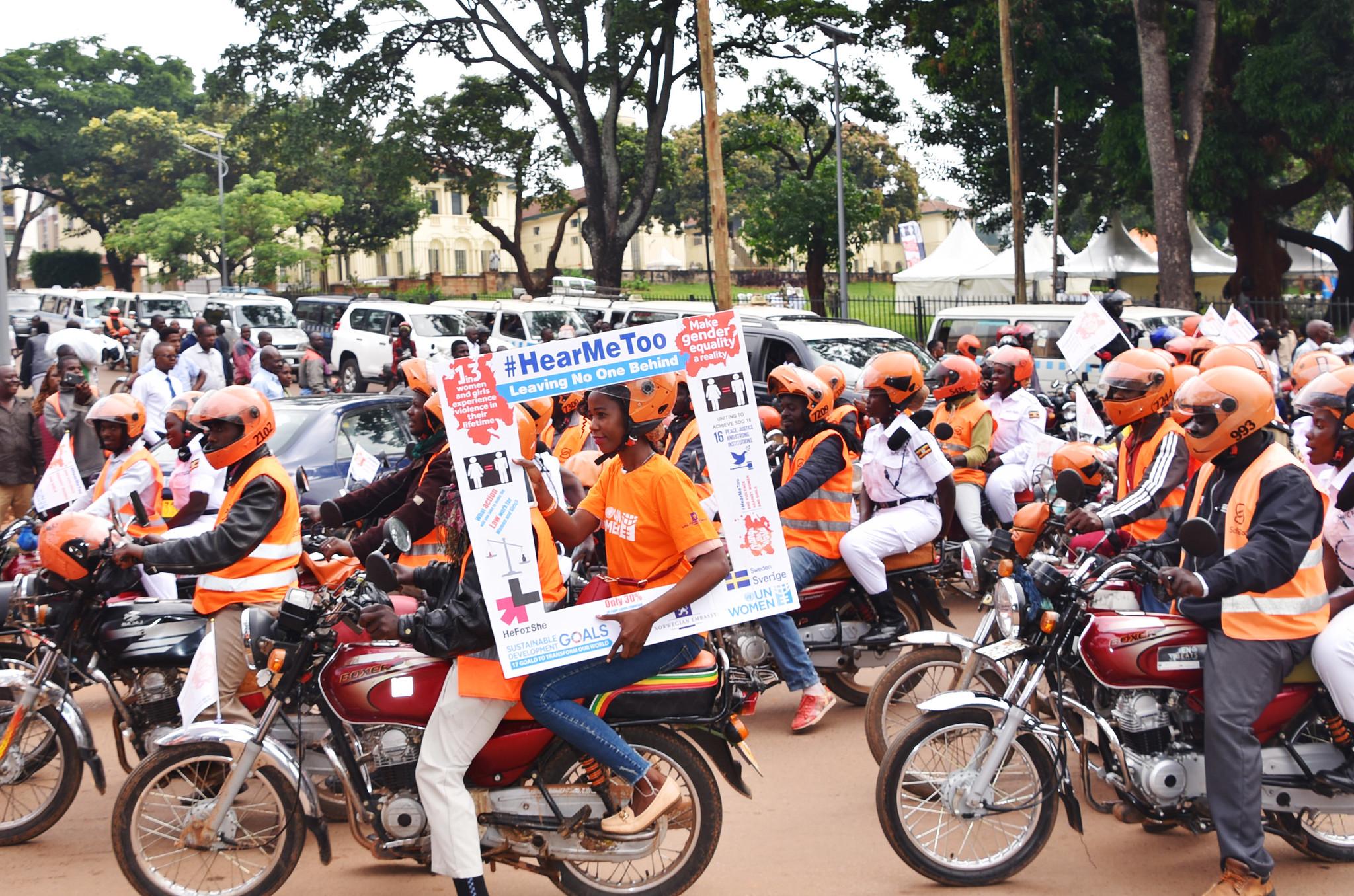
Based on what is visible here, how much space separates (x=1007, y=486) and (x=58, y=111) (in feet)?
199

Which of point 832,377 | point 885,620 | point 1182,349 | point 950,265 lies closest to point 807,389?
point 832,377

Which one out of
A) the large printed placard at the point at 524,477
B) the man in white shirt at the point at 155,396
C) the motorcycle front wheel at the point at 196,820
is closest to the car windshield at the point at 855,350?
the man in white shirt at the point at 155,396

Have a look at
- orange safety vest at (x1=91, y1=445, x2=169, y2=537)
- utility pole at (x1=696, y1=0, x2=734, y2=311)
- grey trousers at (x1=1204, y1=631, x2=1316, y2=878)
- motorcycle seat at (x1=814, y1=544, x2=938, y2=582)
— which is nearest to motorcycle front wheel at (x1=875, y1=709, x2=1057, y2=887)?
grey trousers at (x1=1204, y1=631, x2=1316, y2=878)

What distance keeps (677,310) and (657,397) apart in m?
14.9

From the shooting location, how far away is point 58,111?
59438 mm

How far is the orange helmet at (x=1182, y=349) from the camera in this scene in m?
10.3

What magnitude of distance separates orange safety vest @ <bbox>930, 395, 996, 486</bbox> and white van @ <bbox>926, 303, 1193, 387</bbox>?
7.32m

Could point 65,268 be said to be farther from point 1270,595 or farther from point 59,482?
point 1270,595

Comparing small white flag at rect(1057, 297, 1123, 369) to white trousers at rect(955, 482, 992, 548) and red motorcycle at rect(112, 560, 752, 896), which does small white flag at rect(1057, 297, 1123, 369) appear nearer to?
white trousers at rect(955, 482, 992, 548)

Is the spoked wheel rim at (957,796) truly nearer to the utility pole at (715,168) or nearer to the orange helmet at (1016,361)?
the orange helmet at (1016,361)

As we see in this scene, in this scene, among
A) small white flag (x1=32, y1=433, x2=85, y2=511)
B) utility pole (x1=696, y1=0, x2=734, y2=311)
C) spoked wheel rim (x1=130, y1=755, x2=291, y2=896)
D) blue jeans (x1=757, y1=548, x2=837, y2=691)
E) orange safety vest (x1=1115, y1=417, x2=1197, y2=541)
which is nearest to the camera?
spoked wheel rim (x1=130, y1=755, x2=291, y2=896)

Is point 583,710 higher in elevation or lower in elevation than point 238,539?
lower

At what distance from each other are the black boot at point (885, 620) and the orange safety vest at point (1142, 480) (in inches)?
48.9

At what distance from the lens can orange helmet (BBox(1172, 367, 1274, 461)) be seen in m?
4.57
